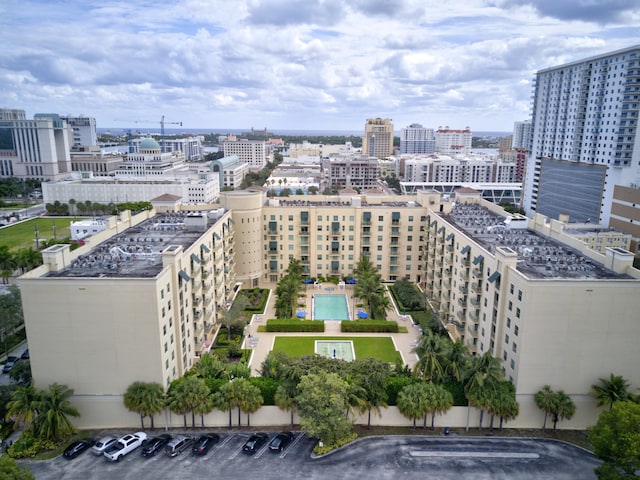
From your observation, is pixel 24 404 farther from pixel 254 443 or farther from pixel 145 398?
pixel 254 443

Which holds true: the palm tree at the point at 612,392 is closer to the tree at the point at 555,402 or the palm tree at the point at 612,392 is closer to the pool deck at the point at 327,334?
the tree at the point at 555,402

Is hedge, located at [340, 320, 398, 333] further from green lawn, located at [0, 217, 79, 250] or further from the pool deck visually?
green lawn, located at [0, 217, 79, 250]

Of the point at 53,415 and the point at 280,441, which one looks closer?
the point at 53,415

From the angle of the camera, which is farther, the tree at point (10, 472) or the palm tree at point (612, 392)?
the palm tree at point (612, 392)

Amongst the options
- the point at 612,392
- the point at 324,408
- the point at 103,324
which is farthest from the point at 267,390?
the point at 612,392

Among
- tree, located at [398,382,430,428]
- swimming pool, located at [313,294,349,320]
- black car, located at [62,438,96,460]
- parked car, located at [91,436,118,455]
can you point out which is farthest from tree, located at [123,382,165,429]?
swimming pool, located at [313,294,349,320]

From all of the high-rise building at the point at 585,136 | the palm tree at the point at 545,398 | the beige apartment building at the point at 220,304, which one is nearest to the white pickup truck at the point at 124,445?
the beige apartment building at the point at 220,304
